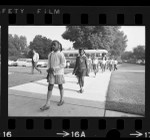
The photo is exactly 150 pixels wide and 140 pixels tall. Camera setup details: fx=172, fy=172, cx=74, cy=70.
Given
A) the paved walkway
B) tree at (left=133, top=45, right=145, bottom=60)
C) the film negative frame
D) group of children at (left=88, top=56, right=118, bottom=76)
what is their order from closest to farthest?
the film negative frame → the paved walkway → tree at (left=133, top=45, right=145, bottom=60) → group of children at (left=88, top=56, right=118, bottom=76)

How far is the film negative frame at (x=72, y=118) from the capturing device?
3246mm

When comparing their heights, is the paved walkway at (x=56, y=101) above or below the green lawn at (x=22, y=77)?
below

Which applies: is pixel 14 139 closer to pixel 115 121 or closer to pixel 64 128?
pixel 64 128

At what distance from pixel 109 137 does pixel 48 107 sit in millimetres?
1826

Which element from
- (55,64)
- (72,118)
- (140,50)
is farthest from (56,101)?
(140,50)

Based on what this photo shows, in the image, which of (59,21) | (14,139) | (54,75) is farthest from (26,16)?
(14,139)

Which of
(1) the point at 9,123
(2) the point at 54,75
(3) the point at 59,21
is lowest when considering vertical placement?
(1) the point at 9,123

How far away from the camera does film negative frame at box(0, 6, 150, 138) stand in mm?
3246

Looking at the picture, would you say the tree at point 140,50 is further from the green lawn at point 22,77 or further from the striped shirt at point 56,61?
the green lawn at point 22,77

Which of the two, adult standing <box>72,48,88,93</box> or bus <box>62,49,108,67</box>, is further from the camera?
bus <box>62,49,108,67</box>

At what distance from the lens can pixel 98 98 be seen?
A: 5383mm

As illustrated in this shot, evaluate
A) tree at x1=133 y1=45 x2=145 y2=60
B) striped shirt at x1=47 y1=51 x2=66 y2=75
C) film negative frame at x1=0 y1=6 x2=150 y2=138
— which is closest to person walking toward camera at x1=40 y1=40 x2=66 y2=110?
striped shirt at x1=47 y1=51 x2=66 y2=75

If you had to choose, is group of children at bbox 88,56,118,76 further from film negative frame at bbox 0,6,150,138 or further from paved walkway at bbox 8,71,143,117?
film negative frame at bbox 0,6,150,138

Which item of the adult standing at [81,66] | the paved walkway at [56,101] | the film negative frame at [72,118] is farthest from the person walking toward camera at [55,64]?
the adult standing at [81,66]
